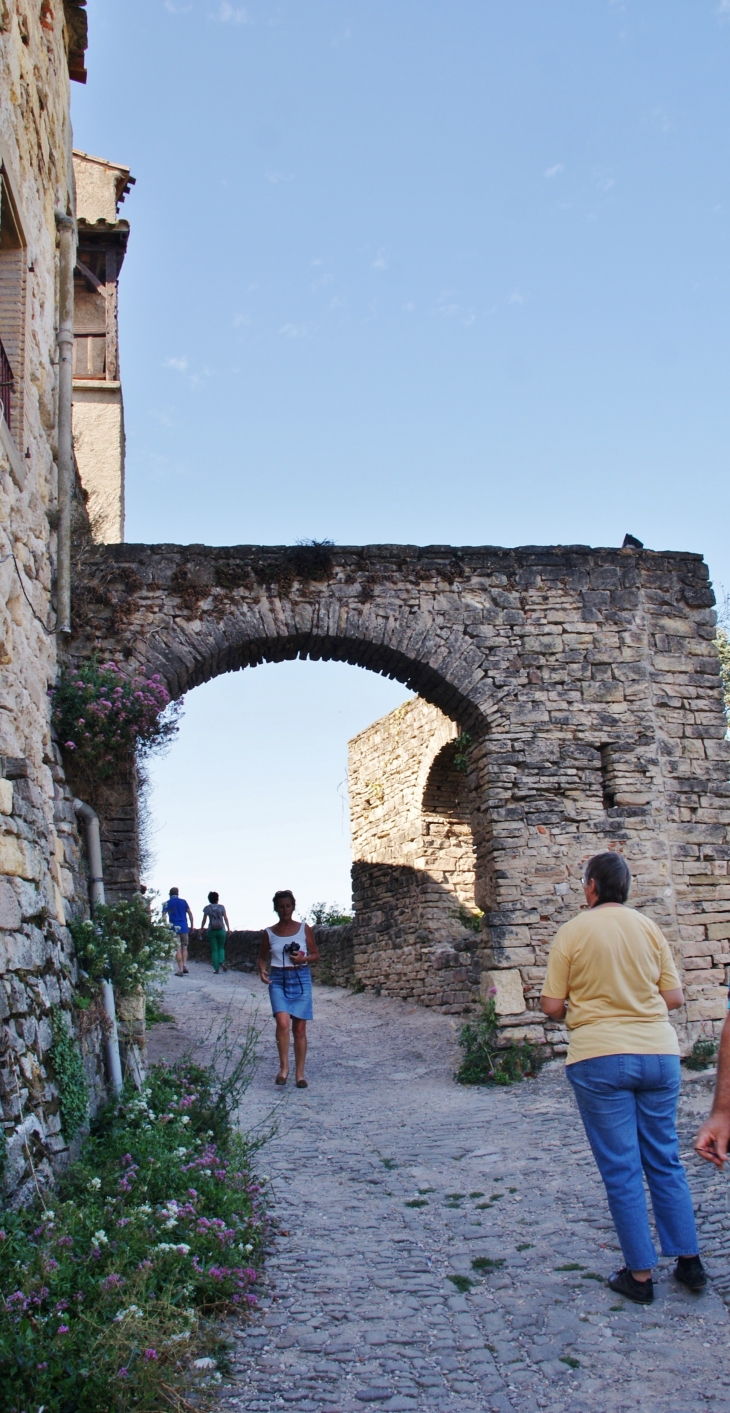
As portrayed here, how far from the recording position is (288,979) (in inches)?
282

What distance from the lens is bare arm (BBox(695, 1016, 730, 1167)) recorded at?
2.41m

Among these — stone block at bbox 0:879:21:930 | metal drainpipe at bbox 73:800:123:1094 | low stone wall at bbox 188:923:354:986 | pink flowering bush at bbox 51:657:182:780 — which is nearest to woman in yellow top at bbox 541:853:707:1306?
stone block at bbox 0:879:21:930

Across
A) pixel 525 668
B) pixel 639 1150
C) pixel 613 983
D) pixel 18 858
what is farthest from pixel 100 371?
pixel 639 1150

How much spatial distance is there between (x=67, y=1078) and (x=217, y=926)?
10.3 meters

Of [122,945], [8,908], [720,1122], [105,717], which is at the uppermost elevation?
[105,717]

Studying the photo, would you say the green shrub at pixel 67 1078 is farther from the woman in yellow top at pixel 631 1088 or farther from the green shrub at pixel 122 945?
the woman in yellow top at pixel 631 1088

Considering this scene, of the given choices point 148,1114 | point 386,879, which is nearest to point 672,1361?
point 148,1114

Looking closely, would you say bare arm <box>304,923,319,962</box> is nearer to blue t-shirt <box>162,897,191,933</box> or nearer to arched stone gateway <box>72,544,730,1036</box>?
arched stone gateway <box>72,544,730,1036</box>

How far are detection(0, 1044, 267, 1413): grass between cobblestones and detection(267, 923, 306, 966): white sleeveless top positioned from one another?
2.37m

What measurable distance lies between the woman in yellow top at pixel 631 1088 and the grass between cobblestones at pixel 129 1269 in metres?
1.33

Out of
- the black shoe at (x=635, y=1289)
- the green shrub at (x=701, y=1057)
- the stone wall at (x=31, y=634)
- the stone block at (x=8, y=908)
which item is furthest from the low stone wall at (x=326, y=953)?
the black shoe at (x=635, y=1289)

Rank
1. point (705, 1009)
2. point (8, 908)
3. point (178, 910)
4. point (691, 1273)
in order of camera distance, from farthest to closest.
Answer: point (178, 910) → point (705, 1009) → point (8, 908) → point (691, 1273)

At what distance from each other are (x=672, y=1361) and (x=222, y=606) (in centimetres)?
587

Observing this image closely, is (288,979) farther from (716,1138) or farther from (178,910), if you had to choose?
(178,910)
